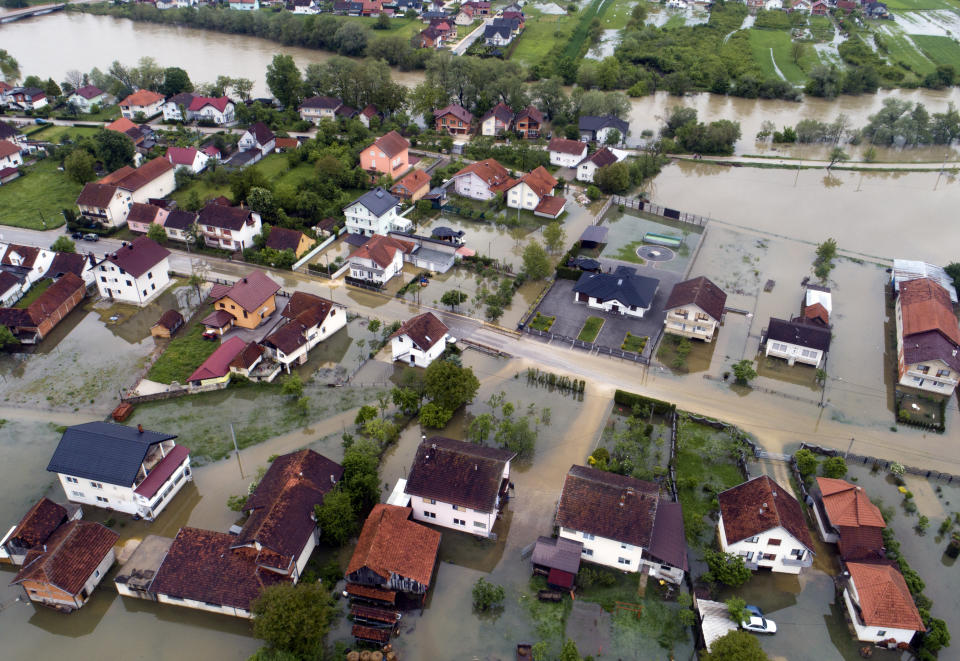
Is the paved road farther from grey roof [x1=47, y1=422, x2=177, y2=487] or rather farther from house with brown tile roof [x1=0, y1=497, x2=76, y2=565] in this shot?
house with brown tile roof [x1=0, y1=497, x2=76, y2=565]

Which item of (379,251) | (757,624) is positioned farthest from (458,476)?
(379,251)

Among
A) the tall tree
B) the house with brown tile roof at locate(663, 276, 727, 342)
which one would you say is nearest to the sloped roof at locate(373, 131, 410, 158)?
the tall tree

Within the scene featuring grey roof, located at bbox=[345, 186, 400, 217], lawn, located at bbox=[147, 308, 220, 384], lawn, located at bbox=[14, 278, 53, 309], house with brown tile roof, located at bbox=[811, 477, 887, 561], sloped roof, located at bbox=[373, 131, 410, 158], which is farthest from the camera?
sloped roof, located at bbox=[373, 131, 410, 158]

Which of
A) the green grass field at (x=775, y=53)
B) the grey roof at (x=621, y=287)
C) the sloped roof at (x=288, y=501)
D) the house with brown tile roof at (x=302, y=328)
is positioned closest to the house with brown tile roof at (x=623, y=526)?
the sloped roof at (x=288, y=501)

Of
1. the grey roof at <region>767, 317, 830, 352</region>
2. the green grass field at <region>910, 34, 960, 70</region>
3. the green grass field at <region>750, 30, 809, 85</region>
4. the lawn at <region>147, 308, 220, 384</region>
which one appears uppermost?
the green grass field at <region>910, 34, 960, 70</region>

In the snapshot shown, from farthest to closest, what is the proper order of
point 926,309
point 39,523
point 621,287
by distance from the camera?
point 621,287 < point 926,309 < point 39,523

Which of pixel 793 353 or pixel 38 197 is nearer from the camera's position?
pixel 793 353

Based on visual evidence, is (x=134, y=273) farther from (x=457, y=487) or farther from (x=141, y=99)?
(x=141, y=99)
